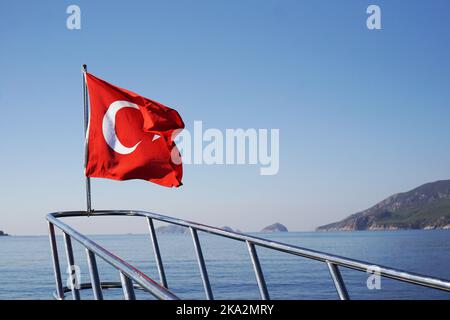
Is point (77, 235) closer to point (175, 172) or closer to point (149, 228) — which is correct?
point (149, 228)

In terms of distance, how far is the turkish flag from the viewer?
6820mm

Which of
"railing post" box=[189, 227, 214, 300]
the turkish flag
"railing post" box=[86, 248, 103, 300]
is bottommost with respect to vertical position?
"railing post" box=[189, 227, 214, 300]

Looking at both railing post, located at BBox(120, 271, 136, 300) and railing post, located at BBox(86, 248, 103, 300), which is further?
railing post, located at BBox(86, 248, 103, 300)

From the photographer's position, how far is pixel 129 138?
6961 mm

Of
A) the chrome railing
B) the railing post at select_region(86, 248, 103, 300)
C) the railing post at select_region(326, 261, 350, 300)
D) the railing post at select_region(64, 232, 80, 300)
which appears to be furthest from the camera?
the railing post at select_region(64, 232, 80, 300)

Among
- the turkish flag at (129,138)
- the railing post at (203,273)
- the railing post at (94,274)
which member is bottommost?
the railing post at (203,273)

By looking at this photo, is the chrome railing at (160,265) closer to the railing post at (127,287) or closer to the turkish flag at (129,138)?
the railing post at (127,287)

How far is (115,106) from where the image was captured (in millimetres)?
7023

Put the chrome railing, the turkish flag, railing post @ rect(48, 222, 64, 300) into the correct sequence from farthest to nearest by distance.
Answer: the turkish flag → railing post @ rect(48, 222, 64, 300) → the chrome railing

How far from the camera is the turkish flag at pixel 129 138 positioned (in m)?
6.82

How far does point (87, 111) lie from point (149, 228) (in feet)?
7.31

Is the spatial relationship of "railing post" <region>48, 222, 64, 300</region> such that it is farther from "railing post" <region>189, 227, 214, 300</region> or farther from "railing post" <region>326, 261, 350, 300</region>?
"railing post" <region>326, 261, 350, 300</region>

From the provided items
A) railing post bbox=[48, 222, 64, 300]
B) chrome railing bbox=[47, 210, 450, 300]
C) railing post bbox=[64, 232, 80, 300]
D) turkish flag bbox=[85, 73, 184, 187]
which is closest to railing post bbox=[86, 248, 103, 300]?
chrome railing bbox=[47, 210, 450, 300]

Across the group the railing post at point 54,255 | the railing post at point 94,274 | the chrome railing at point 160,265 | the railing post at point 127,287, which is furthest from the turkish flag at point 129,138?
the railing post at point 127,287
